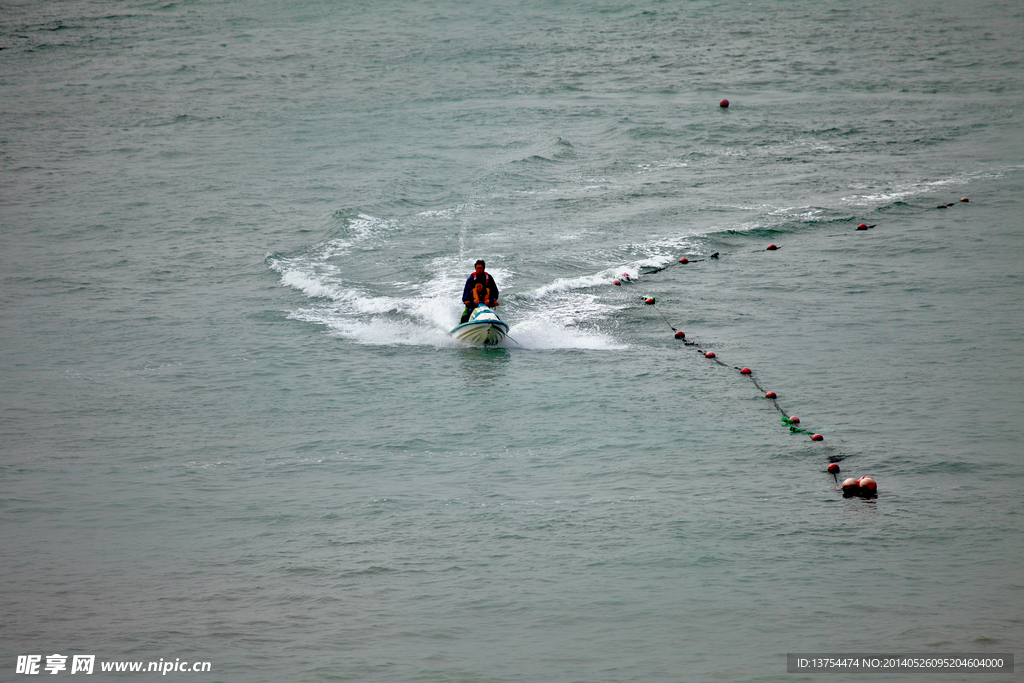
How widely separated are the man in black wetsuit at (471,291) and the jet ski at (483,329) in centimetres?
16

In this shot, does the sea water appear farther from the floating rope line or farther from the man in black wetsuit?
the man in black wetsuit

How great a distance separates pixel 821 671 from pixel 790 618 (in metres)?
0.68

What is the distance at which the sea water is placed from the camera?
8422mm

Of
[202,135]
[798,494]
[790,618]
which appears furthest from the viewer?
[202,135]

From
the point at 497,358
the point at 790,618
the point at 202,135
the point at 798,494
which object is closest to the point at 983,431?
the point at 798,494

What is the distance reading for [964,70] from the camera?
34625 millimetres

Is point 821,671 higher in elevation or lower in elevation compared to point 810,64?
lower

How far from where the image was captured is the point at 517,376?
14547mm

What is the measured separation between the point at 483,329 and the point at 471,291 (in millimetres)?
853

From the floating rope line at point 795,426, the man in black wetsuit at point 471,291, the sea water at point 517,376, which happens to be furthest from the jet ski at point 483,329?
the floating rope line at point 795,426

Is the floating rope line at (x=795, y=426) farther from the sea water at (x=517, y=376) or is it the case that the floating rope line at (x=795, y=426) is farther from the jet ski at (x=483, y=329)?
the jet ski at (x=483, y=329)

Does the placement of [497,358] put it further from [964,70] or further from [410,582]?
[964,70]

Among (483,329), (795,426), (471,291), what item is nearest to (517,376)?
(483,329)

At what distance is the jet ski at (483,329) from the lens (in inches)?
614
